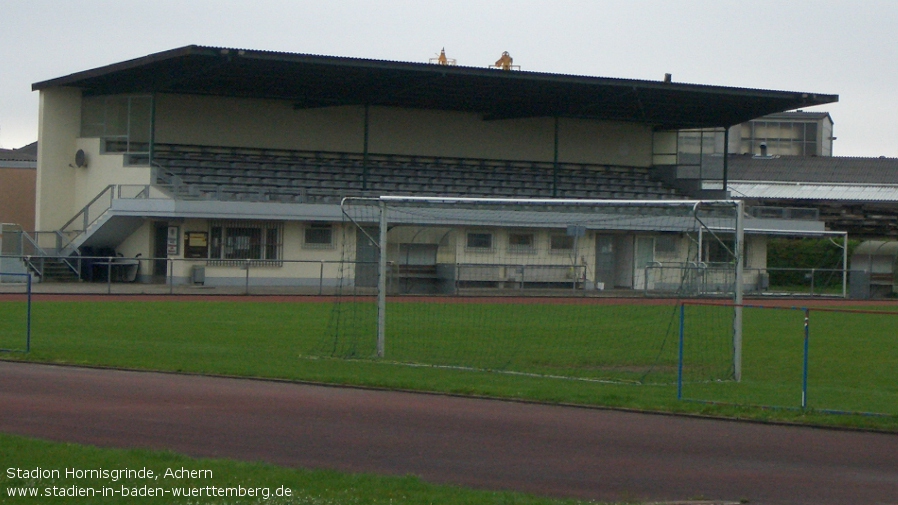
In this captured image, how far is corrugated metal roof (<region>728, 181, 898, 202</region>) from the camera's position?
70.5 m

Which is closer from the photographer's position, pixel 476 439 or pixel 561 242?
pixel 476 439

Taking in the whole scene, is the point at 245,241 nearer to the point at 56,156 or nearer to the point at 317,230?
the point at 317,230

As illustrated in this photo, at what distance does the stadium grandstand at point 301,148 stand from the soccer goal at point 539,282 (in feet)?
36.7

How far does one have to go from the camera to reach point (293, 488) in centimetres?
814

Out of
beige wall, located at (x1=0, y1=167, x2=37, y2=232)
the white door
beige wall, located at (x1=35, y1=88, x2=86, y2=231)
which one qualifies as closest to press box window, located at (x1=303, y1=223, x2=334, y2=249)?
beige wall, located at (x1=35, y1=88, x2=86, y2=231)

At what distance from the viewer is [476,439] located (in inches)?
444

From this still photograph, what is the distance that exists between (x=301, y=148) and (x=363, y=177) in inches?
149

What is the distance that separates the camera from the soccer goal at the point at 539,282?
61.7 feet

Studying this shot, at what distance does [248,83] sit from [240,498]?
39443 mm

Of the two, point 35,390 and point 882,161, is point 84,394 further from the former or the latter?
point 882,161

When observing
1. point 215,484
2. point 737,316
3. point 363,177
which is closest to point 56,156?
point 363,177

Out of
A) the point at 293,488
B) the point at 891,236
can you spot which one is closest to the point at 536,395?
the point at 293,488

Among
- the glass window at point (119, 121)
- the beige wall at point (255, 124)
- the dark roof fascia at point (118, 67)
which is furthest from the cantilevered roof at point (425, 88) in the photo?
the beige wall at point (255, 124)

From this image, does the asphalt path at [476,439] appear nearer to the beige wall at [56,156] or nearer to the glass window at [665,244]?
the glass window at [665,244]
